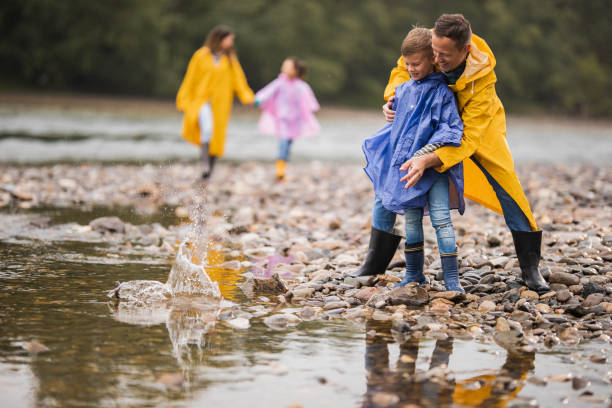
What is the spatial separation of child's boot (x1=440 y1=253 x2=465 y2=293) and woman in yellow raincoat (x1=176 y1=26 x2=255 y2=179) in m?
6.46

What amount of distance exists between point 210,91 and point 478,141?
680cm

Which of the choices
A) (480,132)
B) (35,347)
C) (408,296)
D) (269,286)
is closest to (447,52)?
(480,132)

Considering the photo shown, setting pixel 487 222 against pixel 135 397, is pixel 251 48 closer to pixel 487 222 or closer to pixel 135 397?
pixel 487 222

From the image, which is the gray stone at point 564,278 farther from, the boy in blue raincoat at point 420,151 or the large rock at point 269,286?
the large rock at point 269,286

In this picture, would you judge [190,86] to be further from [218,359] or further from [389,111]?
[218,359]

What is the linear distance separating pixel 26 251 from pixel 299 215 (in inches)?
114

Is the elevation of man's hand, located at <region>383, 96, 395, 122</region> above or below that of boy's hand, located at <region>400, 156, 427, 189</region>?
above

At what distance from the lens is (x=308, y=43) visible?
48844mm

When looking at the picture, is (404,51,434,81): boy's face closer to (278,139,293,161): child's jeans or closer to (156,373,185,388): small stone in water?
(156,373,185,388): small stone in water

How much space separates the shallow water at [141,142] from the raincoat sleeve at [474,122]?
9.89m

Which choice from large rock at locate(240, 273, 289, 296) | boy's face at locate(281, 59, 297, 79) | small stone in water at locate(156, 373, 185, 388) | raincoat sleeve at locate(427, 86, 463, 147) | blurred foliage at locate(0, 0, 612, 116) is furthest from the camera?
blurred foliage at locate(0, 0, 612, 116)

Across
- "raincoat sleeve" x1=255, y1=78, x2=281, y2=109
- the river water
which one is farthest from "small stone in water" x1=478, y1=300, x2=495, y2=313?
"raincoat sleeve" x1=255, y1=78, x2=281, y2=109

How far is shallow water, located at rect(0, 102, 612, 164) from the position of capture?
47.4 ft

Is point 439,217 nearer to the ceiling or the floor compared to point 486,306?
nearer to the ceiling
